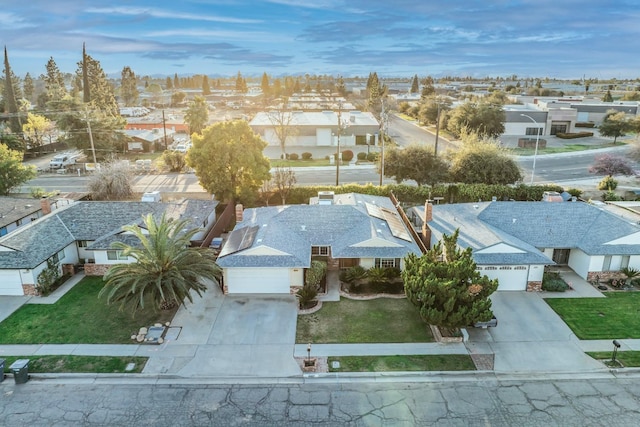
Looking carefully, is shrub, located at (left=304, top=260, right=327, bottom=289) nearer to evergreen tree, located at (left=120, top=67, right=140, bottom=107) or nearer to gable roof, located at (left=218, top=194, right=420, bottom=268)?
gable roof, located at (left=218, top=194, right=420, bottom=268)

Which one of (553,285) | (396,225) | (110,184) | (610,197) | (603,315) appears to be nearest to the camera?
(603,315)

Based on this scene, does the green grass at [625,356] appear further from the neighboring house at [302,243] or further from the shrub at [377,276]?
the shrub at [377,276]

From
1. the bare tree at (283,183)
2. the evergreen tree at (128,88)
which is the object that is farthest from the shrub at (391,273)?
the evergreen tree at (128,88)

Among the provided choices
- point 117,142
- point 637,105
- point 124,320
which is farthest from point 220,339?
point 637,105

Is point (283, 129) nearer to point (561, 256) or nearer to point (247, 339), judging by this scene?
point (561, 256)

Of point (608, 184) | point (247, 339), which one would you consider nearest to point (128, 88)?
point (608, 184)

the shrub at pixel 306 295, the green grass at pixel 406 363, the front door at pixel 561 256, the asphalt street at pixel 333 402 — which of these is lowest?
the asphalt street at pixel 333 402
